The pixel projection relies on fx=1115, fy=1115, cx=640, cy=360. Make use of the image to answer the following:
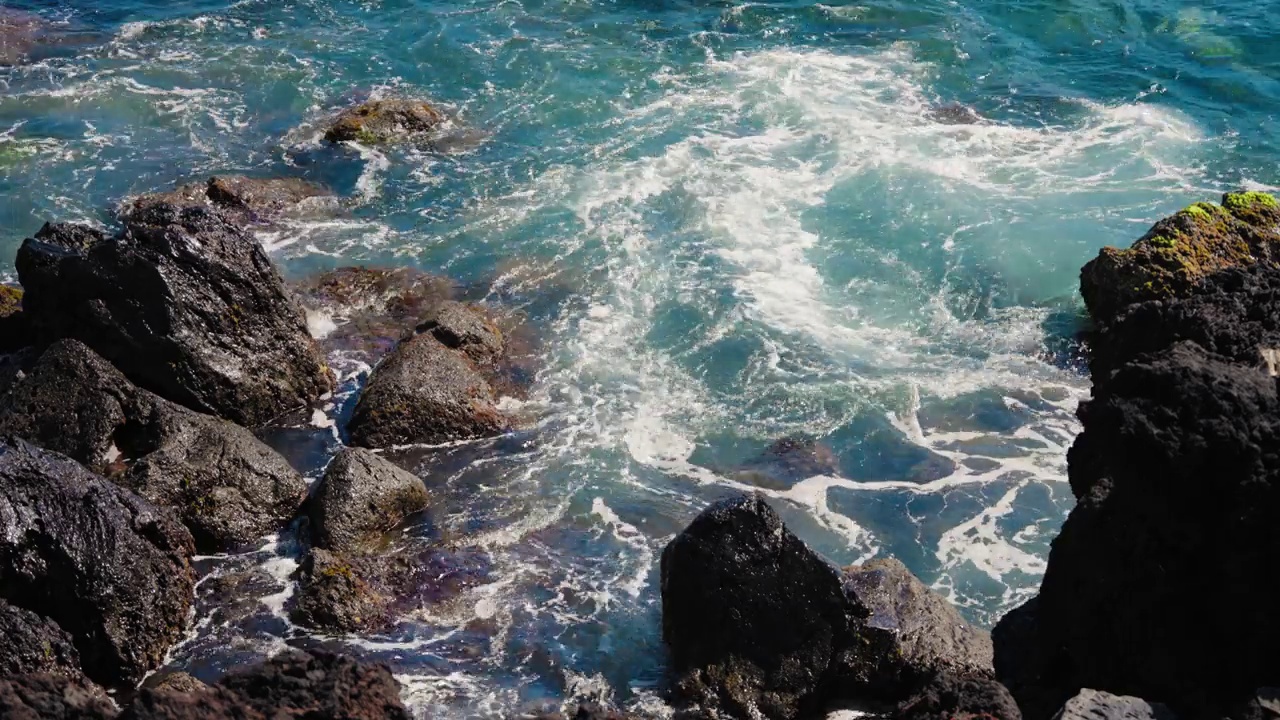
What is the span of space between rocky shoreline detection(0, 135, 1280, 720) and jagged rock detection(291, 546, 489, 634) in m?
0.04

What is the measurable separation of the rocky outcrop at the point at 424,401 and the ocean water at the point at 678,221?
1.89 ft

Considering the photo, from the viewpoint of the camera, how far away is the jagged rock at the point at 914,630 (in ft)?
39.4

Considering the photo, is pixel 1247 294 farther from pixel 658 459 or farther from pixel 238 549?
pixel 238 549

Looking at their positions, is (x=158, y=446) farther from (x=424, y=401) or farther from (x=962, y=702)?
(x=962, y=702)

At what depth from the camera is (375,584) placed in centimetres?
1337

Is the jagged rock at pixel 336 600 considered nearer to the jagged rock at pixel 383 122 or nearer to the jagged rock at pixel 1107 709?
the jagged rock at pixel 1107 709

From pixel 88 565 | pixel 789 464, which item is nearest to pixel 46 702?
pixel 88 565

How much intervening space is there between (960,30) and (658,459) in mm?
19834

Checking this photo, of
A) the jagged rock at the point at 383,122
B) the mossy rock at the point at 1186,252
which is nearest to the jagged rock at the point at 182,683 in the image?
the mossy rock at the point at 1186,252

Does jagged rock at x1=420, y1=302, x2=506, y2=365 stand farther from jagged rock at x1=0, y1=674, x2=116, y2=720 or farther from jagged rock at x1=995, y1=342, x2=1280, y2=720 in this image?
jagged rock at x1=995, y1=342, x2=1280, y2=720

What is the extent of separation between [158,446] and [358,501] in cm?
272

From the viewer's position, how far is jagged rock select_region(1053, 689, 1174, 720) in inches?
321

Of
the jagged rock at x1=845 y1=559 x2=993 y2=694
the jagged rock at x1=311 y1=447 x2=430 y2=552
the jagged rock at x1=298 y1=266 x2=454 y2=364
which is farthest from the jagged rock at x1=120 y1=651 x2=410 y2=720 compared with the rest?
the jagged rock at x1=298 y1=266 x2=454 y2=364

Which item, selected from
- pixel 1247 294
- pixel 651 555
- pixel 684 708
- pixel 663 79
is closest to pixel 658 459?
pixel 651 555
